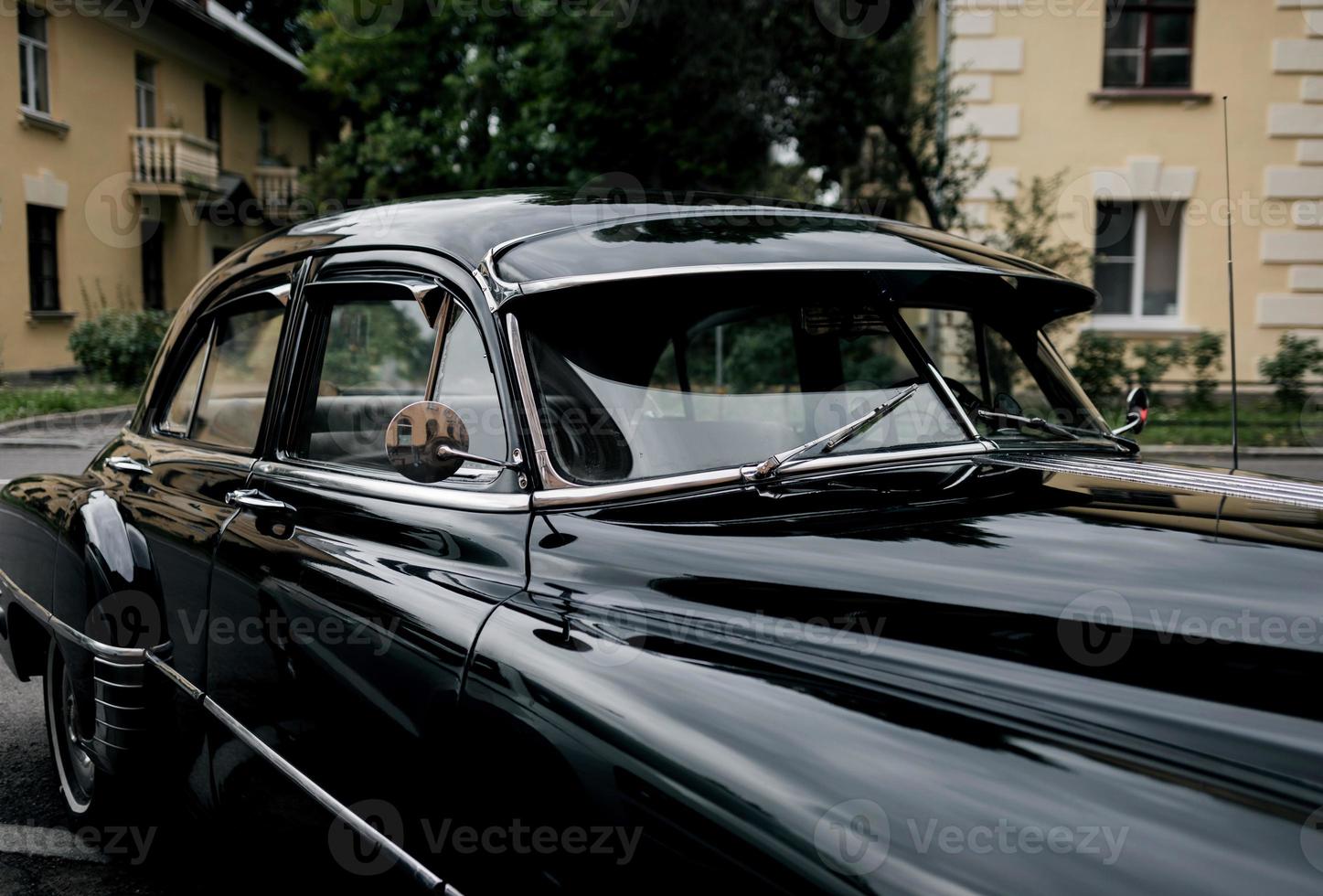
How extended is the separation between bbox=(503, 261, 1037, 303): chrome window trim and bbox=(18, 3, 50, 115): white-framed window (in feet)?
70.1

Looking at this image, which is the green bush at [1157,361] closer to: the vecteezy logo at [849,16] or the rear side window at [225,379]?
the vecteezy logo at [849,16]

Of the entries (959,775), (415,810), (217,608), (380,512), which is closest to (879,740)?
(959,775)

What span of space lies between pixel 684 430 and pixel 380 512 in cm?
65

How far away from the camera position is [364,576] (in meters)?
2.22

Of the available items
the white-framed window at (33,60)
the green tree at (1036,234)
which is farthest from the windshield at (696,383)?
the white-framed window at (33,60)

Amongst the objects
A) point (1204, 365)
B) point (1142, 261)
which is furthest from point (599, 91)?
point (1204, 365)

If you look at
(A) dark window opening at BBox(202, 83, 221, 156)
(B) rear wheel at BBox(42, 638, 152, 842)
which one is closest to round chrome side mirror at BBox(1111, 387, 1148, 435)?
(B) rear wheel at BBox(42, 638, 152, 842)

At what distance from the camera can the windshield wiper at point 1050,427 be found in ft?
8.45

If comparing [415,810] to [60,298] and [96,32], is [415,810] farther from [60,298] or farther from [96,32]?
[96,32]

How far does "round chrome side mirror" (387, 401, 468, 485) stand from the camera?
2.03 m

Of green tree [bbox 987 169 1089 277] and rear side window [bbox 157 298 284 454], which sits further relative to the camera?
green tree [bbox 987 169 1089 277]

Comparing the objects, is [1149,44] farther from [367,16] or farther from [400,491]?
[400,491]

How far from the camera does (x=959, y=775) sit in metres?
1.36

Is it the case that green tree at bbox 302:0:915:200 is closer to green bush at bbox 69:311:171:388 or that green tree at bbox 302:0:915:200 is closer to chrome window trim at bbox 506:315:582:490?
green bush at bbox 69:311:171:388
